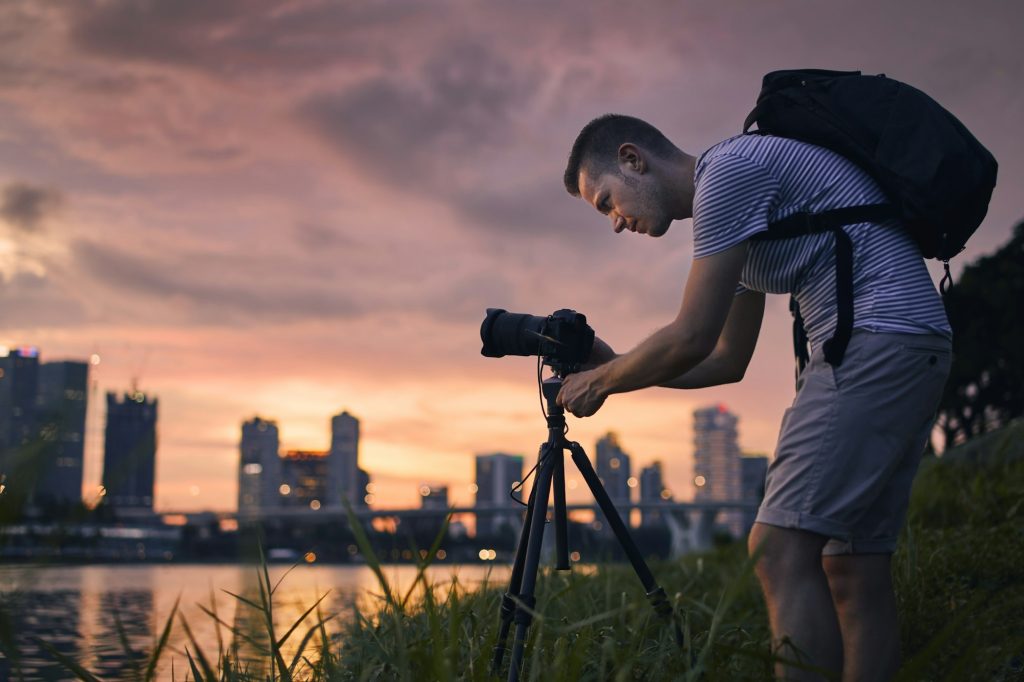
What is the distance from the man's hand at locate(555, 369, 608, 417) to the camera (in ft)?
7.29

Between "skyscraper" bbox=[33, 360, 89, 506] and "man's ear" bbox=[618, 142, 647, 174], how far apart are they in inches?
51.9

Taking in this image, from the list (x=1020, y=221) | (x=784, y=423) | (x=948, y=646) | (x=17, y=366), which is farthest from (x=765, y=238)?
(x=1020, y=221)

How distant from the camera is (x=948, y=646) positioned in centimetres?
331

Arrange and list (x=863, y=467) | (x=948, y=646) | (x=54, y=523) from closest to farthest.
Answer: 1. (x=54, y=523)
2. (x=863, y=467)
3. (x=948, y=646)

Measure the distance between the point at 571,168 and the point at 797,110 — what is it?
1.76 ft

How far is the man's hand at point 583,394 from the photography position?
7.29ft

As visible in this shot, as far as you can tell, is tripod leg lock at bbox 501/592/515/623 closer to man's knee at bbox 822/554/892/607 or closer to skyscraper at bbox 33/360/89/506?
man's knee at bbox 822/554/892/607

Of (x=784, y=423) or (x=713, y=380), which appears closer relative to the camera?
(x=784, y=423)

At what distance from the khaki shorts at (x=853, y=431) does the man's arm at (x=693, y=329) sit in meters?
0.25

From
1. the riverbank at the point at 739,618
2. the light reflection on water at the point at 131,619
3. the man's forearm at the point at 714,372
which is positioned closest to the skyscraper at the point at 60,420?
the light reflection on water at the point at 131,619

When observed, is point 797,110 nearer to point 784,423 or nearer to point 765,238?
point 765,238

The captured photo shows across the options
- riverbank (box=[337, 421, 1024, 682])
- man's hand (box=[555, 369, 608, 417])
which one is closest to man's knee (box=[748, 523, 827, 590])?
riverbank (box=[337, 421, 1024, 682])

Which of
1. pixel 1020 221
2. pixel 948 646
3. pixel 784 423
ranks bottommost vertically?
pixel 948 646

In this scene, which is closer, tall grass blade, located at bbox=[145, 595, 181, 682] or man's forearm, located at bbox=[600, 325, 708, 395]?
tall grass blade, located at bbox=[145, 595, 181, 682]
